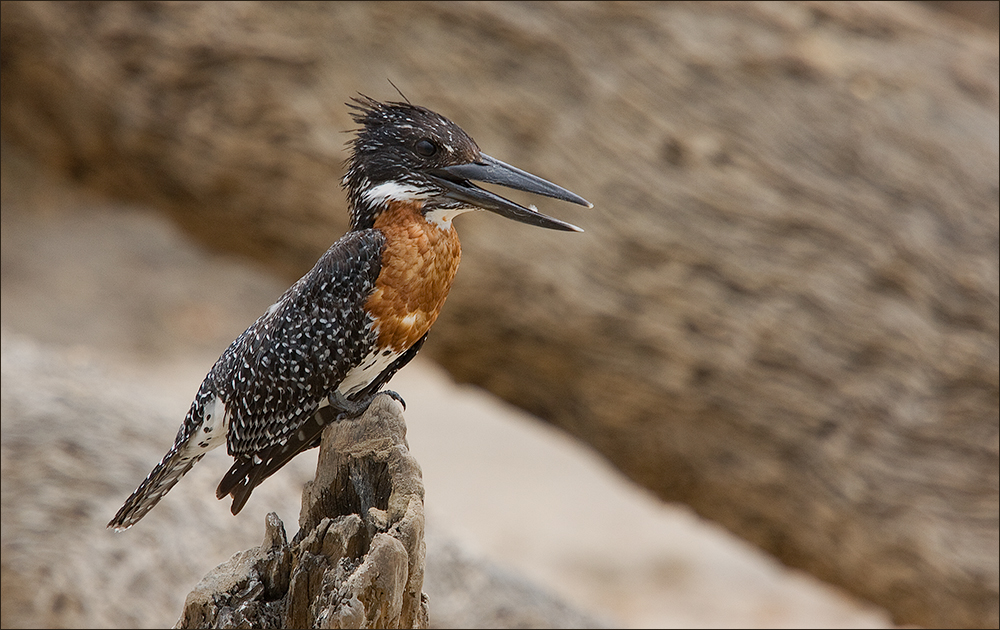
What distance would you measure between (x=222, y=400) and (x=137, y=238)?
10.9 metres

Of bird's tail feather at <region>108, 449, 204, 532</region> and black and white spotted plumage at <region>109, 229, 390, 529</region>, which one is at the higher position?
black and white spotted plumage at <region>109, 229, 390, 529</region>

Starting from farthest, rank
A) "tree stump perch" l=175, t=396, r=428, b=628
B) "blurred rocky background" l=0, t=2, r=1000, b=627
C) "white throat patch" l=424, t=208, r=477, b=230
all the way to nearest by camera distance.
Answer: "blurred rocky background" l=0, t=2, r=1000, b=627, "white throat patch" l=424, t=208, r=477, b=230, "tree stump perch" l=175, t=396, r=428, b=628

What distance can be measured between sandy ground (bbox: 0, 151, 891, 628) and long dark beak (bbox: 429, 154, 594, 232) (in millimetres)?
2213

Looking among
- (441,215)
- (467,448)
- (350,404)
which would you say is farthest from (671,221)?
(467,448)

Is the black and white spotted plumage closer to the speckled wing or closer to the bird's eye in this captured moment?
the speckled wing

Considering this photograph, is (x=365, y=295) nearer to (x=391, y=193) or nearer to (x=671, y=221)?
(x=391, y=193)

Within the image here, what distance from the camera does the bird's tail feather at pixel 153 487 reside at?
2.28 meters

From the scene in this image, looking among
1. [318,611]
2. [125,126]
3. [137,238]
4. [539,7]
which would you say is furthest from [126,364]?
[318,611]

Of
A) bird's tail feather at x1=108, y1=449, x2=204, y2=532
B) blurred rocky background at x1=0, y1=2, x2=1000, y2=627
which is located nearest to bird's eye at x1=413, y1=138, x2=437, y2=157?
bird's tail feather at x1=108, y1=449, x2=204, y2=532

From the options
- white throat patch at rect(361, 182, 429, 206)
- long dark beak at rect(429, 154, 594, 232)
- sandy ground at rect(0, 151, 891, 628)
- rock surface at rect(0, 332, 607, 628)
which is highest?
long dark beak at rect(429, 154, 594, 232)

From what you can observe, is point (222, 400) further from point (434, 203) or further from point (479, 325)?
point (479, 325)

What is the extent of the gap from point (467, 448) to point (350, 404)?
7576 mm

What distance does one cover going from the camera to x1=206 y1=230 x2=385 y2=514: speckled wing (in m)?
2.08

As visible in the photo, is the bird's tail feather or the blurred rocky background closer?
the bird's tail feather
